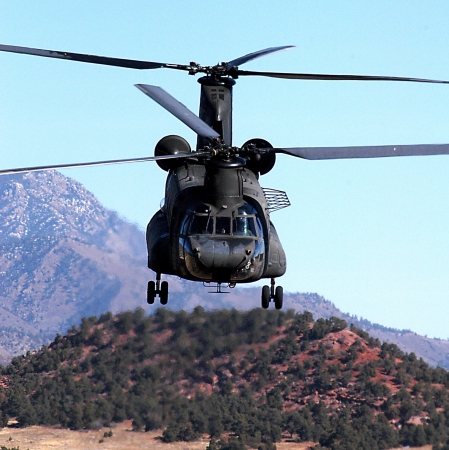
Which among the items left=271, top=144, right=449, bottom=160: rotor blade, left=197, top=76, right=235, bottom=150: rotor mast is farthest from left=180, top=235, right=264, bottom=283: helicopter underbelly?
left=197, top=76, right=235, bottom=150: rotor mast

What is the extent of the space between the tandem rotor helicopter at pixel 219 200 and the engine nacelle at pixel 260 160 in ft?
0.11

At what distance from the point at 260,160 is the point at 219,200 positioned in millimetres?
4620

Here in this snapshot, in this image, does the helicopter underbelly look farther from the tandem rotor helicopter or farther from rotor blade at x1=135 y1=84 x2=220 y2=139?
rotor blade at x1=135 y1=84 x2=220 y2=139

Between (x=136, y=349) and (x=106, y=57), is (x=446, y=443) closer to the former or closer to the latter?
(x=136, y=349)

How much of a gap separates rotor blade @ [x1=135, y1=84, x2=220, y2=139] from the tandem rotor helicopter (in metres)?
0.03

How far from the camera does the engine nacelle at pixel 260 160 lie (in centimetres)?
3378

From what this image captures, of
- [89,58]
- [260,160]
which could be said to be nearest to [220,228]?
[260,160]

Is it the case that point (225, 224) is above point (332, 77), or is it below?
below

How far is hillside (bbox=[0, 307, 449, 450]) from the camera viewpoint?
79.9 m

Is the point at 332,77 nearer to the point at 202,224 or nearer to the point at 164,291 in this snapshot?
the point at 202,224

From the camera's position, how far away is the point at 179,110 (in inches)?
1178

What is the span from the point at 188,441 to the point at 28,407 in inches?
651

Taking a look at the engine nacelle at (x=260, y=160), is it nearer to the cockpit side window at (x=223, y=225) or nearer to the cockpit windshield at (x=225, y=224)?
the cockpit windshield at (x=225, y=224)

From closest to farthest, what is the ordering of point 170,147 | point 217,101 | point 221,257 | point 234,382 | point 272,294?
point 221,257
point 272,294
point 170,147
point 217,101
point 234,382
